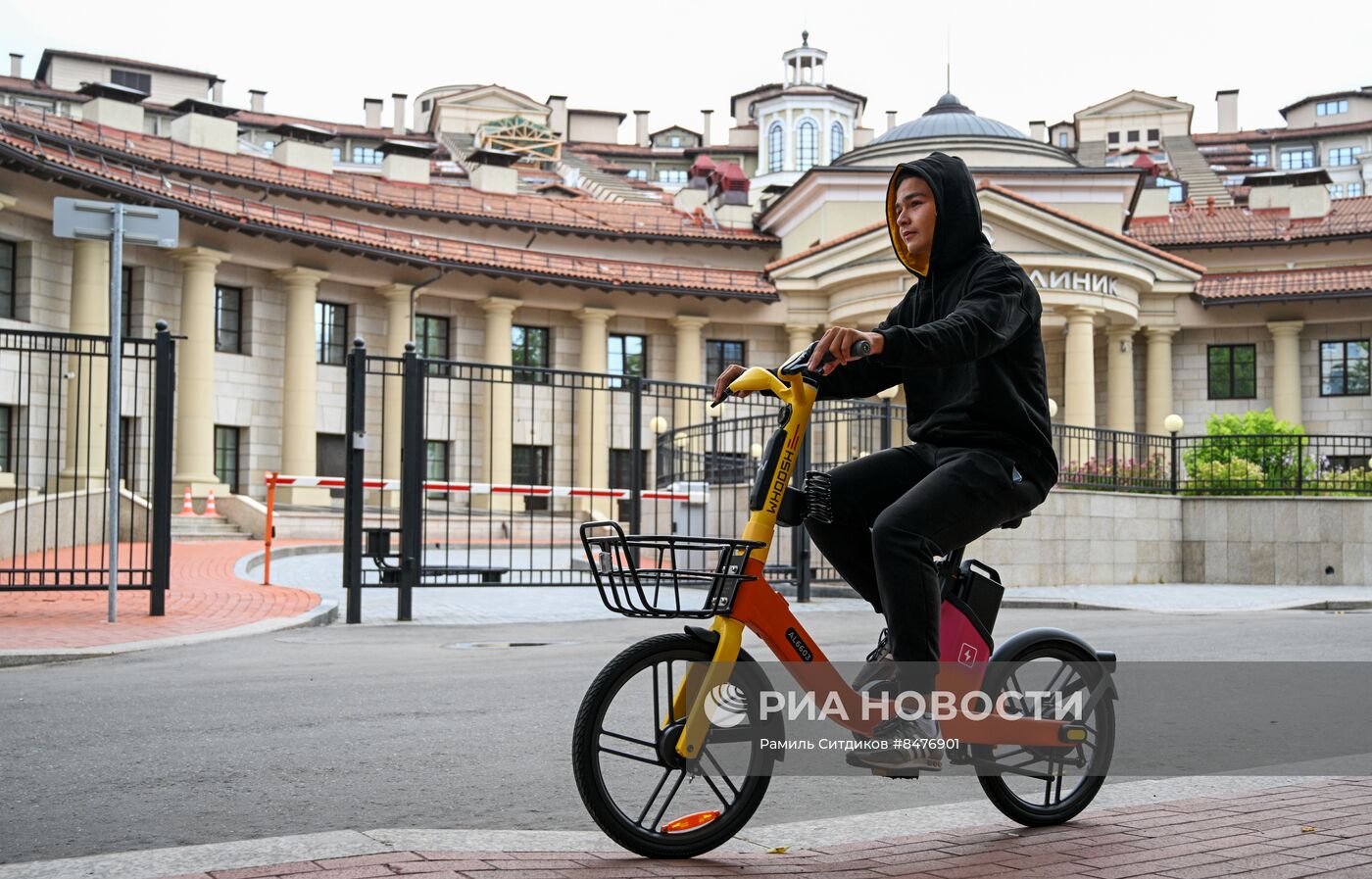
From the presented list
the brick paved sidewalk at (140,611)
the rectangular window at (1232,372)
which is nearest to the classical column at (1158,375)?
the rectangular window at (1232,372)

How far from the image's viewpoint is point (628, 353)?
154 feet

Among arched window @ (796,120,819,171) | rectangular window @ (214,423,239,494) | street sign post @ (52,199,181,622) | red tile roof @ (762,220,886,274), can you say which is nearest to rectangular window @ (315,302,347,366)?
rectangular window @ (214,423,239,494)

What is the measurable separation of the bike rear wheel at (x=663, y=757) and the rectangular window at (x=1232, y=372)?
4724cm

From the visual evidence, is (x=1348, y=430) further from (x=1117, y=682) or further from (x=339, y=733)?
(x=339, y=733)

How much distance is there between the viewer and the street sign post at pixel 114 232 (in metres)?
11.9

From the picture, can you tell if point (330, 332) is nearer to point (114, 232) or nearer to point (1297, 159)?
point (114, 232)

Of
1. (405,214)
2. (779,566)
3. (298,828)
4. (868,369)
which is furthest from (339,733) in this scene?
(405,214)

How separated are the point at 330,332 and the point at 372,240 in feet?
13.0

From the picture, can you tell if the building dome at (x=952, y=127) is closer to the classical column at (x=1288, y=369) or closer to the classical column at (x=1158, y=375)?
the classical column at (x=1158, y=375)

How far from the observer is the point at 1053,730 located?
419cm

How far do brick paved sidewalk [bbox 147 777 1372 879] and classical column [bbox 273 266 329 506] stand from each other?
122ft

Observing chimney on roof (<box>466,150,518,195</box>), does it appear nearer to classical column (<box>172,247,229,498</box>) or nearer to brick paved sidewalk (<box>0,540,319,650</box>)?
classical column (<box>172,247,229,498</box>)

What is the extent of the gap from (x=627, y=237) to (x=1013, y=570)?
103 feet

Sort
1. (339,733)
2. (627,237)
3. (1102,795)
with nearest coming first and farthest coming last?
(1102,795), (339,733), (627,237)
